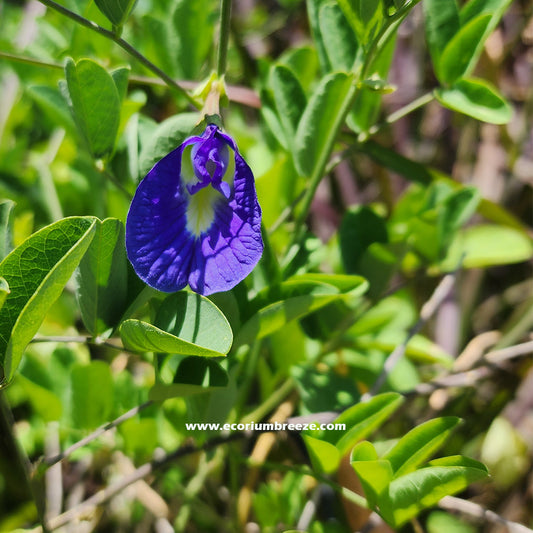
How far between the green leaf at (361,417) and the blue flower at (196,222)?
174mm

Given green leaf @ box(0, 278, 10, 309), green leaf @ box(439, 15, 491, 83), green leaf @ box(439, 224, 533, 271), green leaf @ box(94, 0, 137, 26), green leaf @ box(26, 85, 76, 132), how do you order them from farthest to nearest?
green leaf @ box(439, 224, 533, 271)
green leaf @ box(26, 85, 76, 132)
green leaf @ box(439, 15, 491, 83)
green leaf @ box(94, 0, 137, 26)
green leaf @ box(0, 278, 10, 309)

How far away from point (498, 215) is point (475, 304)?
28 cm

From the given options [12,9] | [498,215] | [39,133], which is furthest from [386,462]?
[12,9]

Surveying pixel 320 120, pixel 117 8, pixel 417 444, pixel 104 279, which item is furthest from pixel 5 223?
pixel 417 444

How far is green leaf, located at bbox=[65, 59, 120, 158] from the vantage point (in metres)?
0.57

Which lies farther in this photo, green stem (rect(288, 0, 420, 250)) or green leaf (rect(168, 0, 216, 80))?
green leaf (rect(168, 0, 216, 80))

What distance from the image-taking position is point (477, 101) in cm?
66

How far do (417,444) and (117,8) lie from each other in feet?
1.52

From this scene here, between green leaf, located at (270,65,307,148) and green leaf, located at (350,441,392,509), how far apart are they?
333 millimetres

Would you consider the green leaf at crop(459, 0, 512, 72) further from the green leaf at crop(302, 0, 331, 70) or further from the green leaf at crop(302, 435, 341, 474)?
the green leaf at crop(302, 435, 341, 474)

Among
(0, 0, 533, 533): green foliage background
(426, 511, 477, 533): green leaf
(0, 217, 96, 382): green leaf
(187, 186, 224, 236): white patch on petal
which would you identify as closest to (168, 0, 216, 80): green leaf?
(0, 0, 533, 533): green foliage background

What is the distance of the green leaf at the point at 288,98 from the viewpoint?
26.5 inches

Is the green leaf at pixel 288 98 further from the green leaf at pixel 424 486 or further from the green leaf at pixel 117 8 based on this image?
the green leaf at pixel 424 486

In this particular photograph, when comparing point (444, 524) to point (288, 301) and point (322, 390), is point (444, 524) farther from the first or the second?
point (288, 301)
